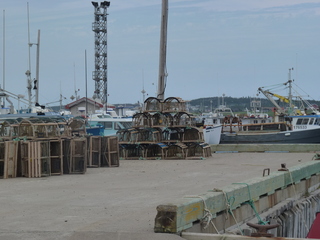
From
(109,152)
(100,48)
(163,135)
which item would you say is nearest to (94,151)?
(109,152)

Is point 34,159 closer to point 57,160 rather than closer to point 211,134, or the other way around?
point 57,160

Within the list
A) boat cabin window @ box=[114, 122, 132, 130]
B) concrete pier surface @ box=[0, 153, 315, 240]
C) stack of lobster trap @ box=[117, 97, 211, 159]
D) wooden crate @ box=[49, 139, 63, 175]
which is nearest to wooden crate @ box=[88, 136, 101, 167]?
concrete pier surface @ box=[0, 153, 315, 240]

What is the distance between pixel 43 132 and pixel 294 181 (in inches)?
267

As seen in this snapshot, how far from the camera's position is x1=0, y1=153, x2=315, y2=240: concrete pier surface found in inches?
300

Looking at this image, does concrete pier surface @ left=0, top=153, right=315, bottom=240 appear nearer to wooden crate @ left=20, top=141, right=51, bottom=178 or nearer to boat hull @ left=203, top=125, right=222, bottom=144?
wooden crate @ left=20, top=141, right=51, bottom=178

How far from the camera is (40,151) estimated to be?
1516cm

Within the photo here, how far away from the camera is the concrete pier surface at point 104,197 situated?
7609 millimetres

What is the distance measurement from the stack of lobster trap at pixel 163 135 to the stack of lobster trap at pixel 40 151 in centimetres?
457

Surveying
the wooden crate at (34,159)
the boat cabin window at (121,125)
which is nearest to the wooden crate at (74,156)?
the wooden crate at (34,159)

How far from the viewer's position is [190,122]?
23031 mm

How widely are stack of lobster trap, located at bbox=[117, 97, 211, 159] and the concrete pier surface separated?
325 cm

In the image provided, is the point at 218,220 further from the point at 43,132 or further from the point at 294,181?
the point at 43,132

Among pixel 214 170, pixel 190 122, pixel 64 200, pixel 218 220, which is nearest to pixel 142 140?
pixel 190 122

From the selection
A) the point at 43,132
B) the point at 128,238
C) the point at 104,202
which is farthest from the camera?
the point at 43,132
